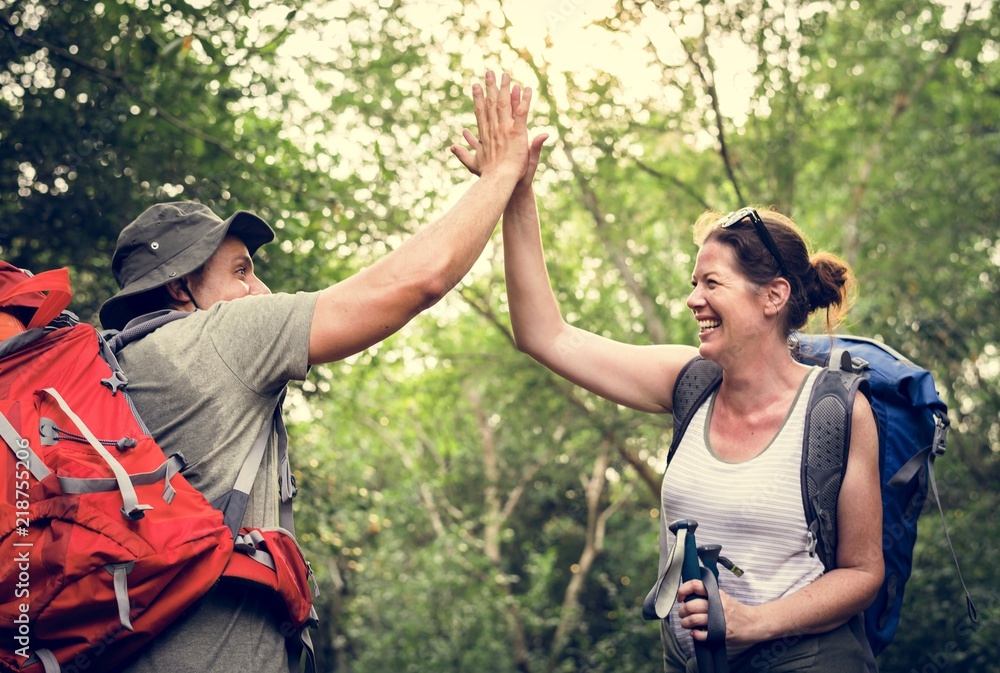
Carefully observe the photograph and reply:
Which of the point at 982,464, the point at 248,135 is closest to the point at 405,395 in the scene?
the point at 248,135

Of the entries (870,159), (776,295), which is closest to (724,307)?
(776,295)


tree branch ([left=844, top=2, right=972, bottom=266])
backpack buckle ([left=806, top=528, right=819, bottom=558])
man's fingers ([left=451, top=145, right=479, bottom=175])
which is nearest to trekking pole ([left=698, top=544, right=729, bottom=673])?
→ backpack buckle ([left=806, top=528, right=819, bottom=558])

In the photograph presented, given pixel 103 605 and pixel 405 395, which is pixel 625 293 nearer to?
pixel 405 395

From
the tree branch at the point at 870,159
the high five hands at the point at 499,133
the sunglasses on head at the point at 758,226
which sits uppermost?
the tree branch at the point at 870,159

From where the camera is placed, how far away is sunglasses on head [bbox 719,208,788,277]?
260 centimetres

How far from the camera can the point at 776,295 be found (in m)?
2.66

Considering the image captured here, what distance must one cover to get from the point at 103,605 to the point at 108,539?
127 millimetres

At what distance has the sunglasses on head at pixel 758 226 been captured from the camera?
2.60 meters

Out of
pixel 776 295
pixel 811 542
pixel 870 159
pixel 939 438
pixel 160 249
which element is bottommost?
pixel 811 542

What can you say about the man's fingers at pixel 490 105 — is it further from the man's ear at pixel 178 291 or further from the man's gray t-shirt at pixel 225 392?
the man's ear at pixel 178 291

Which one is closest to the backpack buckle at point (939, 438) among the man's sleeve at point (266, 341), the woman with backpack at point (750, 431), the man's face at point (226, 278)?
the woman with backpack at point (750, 431)

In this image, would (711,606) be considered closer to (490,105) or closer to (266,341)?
(266,341)

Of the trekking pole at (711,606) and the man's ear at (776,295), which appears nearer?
the trekking pole at (711,606)

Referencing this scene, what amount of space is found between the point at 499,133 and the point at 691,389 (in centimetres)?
99
